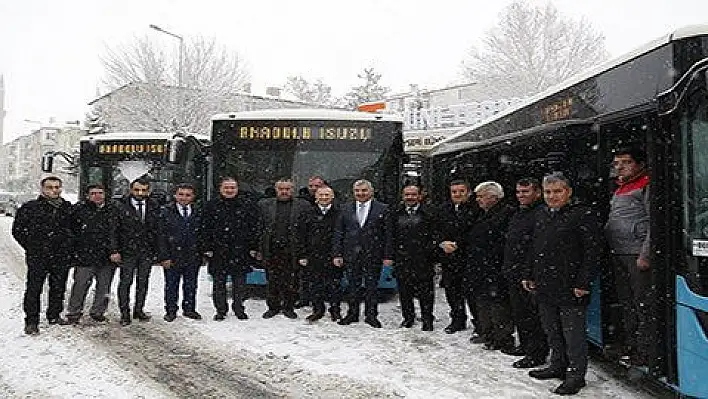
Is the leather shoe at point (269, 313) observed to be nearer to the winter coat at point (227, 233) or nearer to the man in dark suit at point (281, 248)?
the man in dark suit at point (281, 248)

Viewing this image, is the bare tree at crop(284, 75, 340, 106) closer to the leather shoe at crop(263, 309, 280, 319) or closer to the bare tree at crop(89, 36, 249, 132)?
the bare tree at crop(89, 36, 249, 132)

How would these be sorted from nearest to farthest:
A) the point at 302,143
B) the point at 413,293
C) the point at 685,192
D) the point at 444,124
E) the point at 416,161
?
the point at 685,192 < the point at 413,293 < the point at 302,143 < the point at 416,161 < the point at 444,124

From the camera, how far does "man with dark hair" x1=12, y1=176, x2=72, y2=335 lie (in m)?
8.10

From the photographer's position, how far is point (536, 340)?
6.80 metres

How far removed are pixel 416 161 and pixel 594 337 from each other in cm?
679

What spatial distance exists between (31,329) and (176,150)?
3.81 metres

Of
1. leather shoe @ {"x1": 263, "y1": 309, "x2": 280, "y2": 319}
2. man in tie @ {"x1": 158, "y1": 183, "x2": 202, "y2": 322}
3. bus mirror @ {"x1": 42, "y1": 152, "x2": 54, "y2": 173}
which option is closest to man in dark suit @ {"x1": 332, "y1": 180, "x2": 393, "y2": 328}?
leather shoe @ {"x1": 263, "y1": 309, "x2": 280, "y2": 319}

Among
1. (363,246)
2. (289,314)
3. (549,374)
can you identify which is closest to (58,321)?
(289,314)

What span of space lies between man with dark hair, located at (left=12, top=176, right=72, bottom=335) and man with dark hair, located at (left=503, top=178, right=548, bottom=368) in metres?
5.14

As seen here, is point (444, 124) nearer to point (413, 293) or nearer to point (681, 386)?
point (413, 293)

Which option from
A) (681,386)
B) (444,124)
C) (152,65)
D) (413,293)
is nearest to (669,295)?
(681,386)

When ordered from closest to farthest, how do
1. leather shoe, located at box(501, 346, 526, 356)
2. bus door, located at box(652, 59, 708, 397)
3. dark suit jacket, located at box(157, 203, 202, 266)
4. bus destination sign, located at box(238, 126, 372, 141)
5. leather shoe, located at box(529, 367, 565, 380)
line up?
bus door, located at box(652, 59, 708, 397)
leather shoe, located at box(529, 367, 565, 380)
leather shoe, located at box(501, 346, 526, 356)
dark suit jacket, located at box(157, 203, 202, 266)
bus destination sign, located at box(238, 126, 372, 141)

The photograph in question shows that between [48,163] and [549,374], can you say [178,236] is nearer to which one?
[549,374]

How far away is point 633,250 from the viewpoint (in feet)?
18.7
